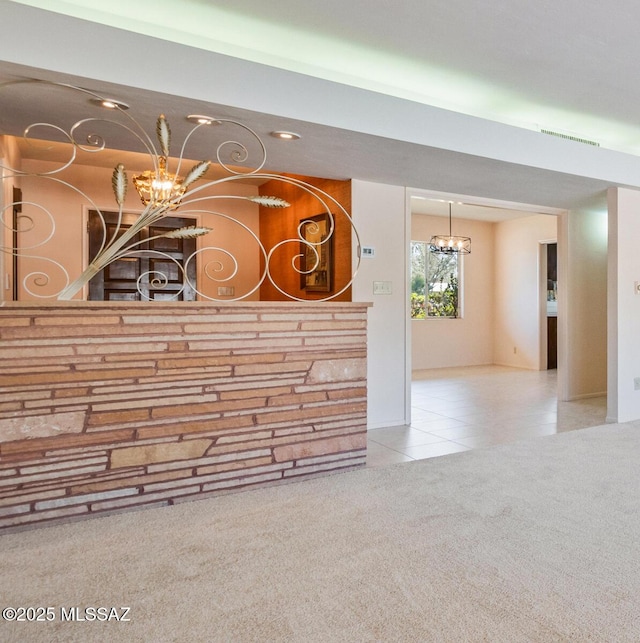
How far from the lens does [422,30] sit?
2.75 metres

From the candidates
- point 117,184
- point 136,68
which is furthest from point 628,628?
point 136,68

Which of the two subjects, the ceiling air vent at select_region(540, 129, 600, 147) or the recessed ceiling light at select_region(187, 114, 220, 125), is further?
the ceiling air vent at select_region(540, 129, 600, 147)

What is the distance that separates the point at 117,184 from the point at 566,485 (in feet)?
10.1

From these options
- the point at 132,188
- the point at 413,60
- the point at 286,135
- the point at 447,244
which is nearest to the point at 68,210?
the point at 132,188

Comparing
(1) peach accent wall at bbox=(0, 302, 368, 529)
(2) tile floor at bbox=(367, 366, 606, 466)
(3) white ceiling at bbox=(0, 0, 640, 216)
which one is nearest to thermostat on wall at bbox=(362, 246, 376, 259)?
(3) white ceiling at bbox=(0, 0, 640, 216)

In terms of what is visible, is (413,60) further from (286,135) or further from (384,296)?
(384,296)

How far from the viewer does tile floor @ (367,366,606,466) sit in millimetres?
3842

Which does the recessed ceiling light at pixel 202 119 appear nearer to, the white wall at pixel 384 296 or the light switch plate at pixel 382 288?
the white wall at pixel 384 296

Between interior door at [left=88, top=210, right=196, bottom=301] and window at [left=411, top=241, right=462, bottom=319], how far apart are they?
14.3 feet

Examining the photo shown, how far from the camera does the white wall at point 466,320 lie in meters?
8.59

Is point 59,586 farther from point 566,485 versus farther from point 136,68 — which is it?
point 566,485

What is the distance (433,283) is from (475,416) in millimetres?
4363

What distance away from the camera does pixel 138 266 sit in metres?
5.53

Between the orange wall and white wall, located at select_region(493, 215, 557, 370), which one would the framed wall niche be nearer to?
the orange wall
